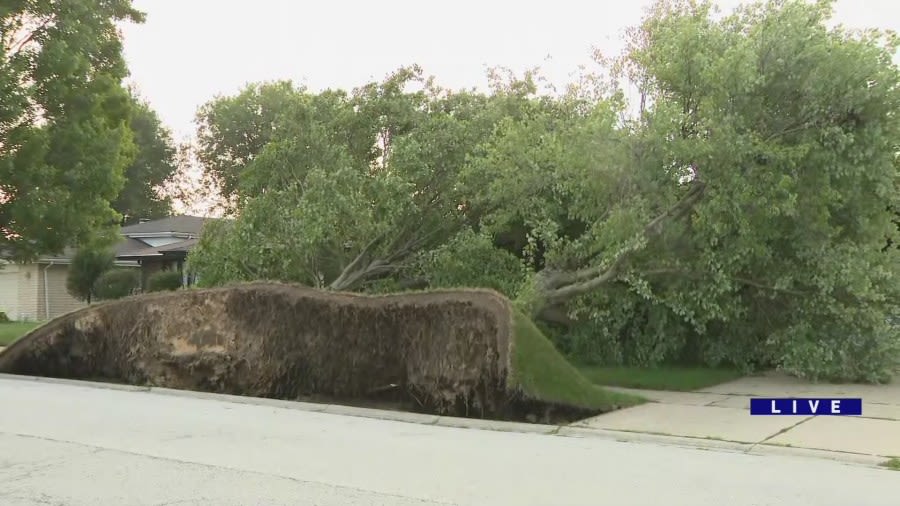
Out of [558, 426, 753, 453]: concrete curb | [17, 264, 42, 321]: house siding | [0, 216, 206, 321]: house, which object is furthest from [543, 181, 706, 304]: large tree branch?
[17, 264, 42, 321]: house siding

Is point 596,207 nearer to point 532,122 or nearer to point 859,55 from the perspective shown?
point 532,122

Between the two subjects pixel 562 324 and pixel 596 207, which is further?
pixel 562 324

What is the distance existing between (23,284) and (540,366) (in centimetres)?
Answer: 3062

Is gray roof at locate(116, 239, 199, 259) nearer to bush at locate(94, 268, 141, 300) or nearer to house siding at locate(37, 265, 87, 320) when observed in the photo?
bush at locate(94, 268, 141, 300)

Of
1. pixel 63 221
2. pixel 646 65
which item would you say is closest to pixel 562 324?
pixel 646 65

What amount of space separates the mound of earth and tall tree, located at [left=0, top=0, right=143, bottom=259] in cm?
592

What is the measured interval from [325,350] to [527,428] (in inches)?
144

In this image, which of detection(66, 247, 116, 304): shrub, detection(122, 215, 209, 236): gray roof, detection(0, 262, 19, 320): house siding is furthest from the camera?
detection(122, 215, 209, 236): gray roof

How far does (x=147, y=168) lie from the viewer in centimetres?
5241

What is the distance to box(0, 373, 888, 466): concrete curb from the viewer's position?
7.58 metres

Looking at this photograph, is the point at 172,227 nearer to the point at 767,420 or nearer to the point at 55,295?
the point at 55,295

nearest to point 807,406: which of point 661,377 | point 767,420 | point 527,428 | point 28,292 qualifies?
point 767,420

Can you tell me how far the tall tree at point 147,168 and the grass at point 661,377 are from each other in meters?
43.6

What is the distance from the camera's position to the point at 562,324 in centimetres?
1516
